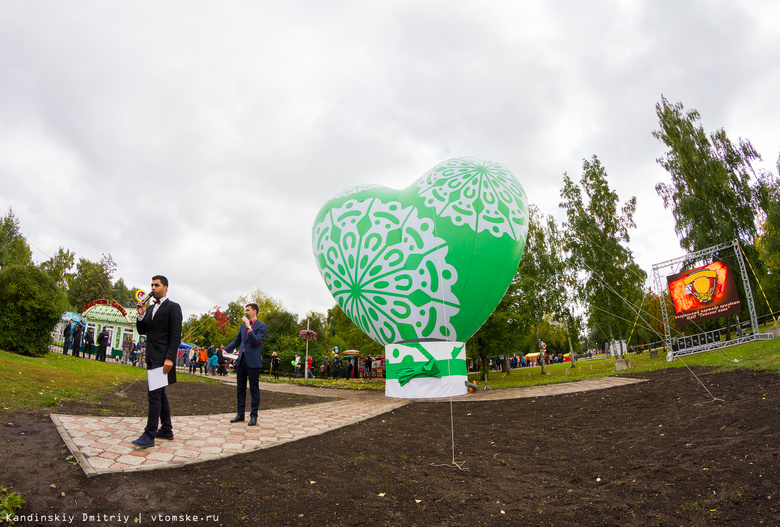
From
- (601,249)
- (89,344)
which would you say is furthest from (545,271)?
(89,344)

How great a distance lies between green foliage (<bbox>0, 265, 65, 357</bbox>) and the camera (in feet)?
45.6

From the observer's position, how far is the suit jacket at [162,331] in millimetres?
4824

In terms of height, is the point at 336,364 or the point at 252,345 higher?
the point at 252,345

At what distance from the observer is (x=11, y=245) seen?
109 ft

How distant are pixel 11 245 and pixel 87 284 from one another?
22.5 meters

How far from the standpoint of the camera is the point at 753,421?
509 cm

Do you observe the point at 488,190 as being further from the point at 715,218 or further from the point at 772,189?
the point at 772,189

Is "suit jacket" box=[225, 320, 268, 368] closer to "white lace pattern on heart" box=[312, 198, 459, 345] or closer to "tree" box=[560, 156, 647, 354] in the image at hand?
"white lace pattern on heart" box=[312, 198, 459, 345]

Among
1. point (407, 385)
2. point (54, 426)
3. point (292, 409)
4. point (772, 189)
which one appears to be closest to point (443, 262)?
point (407, 385)

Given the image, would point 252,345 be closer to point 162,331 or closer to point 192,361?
point 162,331

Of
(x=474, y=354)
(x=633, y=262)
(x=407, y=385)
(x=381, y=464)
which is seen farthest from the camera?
(x=633, y=262)

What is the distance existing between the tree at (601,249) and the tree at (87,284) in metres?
56.5

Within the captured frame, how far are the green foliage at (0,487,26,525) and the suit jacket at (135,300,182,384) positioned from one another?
1933 mm

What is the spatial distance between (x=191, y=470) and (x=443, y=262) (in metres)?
7.59
